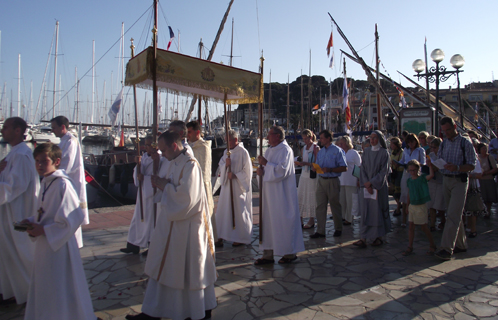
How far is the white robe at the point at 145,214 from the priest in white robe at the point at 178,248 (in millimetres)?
2017

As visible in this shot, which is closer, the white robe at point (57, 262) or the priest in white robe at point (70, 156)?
the white robe at point (57, 262)

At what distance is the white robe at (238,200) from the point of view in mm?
6074

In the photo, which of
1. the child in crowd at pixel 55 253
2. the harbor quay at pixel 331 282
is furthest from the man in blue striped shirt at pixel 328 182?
the child in crowd at pixel 55 253

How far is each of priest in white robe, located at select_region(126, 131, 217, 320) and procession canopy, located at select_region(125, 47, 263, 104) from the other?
1.71 meters

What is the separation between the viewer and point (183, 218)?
3.27 meters

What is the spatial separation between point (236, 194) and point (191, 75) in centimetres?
215

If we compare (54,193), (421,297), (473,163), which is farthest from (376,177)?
(54,193)

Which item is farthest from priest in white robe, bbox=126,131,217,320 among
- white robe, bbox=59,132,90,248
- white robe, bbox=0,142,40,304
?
white robe, bbox=59,132,90,248

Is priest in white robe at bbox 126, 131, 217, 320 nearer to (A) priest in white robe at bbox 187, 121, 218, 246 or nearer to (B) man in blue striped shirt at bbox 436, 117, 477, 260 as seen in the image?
(A) priest in white robe at bbox 187, 121, 218, 246

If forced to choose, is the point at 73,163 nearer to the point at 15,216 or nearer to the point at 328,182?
the point at 15,216

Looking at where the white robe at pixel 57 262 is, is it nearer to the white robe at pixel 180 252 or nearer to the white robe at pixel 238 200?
the white robe at pixel 180 252

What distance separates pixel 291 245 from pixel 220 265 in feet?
3.39

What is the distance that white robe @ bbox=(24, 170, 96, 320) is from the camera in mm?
2854

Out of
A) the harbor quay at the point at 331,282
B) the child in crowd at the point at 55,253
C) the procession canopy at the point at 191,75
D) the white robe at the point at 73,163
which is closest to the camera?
the child in crowd at the point at 55,253
